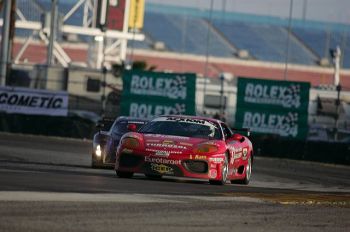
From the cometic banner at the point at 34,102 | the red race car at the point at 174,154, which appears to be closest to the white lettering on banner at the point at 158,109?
the cometic banner at the point at 34,102

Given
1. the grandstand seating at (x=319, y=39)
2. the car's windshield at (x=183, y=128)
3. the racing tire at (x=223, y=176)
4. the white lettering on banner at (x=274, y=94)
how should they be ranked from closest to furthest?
the racing tire at (x=223, y=176) < the car's windshield at (x=183, y=128) < the white lettering on banner at (x=274, y=94) < the grandstand seating at (x=319, y=39)

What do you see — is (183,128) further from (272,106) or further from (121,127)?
(272,106)

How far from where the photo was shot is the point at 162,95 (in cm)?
3828

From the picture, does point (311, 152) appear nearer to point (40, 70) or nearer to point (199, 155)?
point (40, 70)

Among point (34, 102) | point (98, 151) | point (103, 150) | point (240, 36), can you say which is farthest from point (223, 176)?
point (240, 36)

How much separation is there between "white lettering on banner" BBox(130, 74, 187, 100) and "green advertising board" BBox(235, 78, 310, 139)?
2056 mm

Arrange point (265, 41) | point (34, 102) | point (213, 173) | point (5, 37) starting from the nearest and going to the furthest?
1. point (213, 173)
2. point (34, 102)
3. point (5, 37)
4. point (265, 41)

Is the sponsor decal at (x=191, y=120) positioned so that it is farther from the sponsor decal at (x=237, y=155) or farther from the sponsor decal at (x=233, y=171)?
the sponsor decal at (x=233, y=171)

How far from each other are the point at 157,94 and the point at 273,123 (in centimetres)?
396

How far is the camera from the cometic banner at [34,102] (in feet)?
130

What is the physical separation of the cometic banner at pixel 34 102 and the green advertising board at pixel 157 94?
247cm

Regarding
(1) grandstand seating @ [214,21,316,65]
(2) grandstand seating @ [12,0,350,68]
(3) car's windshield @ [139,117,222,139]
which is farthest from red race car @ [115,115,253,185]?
(1) grandstand seating @ [214,21,316,65]

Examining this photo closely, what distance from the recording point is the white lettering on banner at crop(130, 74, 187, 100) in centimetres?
3834

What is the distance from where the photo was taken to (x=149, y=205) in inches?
536
